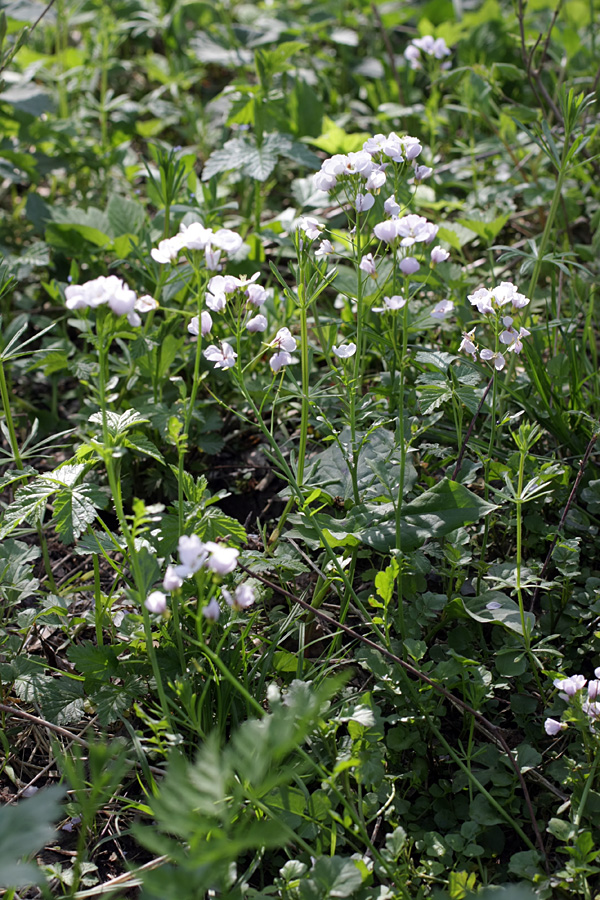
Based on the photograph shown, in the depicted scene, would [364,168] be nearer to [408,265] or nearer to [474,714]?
[408,265]

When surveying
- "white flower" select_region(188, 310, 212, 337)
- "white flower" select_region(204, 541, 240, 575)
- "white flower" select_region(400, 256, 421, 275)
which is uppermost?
"white flower" select_region(400, 256, 421, 275)

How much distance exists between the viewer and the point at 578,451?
199cm

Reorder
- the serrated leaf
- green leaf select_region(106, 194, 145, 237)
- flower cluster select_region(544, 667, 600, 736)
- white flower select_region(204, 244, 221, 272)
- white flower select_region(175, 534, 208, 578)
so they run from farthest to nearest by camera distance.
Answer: green leaf select_region(106, 194, 145, 237), the serrated leaf, white flower select_region(204, 244, 221, 272), flower cluster select_region(544, 667, 600, 736), white flower select_region(175, 534, 208, 578)

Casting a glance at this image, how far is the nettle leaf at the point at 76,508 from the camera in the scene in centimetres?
158

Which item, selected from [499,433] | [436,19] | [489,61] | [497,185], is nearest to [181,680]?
[499,433]

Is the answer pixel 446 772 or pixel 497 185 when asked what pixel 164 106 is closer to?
pixel 497 185

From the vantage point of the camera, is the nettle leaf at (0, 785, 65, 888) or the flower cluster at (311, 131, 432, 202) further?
the flower cluster at (311, 131, 432, 202)

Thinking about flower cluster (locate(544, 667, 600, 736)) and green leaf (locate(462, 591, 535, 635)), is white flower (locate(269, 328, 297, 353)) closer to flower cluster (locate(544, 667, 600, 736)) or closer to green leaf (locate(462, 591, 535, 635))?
green leaf (locate(462, 591, 535, 635))

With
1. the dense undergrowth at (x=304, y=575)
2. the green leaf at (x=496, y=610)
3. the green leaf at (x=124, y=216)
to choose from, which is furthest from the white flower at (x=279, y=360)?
the green leaf at (x=124, y=216)

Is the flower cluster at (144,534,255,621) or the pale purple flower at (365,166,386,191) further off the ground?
the pale purple flower at (365,166,386,191)

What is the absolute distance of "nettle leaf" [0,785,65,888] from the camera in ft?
3.07

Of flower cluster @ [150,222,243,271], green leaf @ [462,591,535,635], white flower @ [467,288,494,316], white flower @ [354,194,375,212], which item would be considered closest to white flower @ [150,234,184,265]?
flower cluster @ [150,222,243,271]

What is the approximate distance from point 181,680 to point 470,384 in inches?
36.1

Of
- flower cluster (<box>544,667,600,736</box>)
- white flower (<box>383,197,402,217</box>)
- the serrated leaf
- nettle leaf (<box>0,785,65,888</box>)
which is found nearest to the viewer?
nettle leaf (<box>0,785,65,888</box>)
